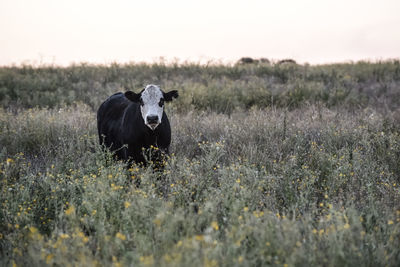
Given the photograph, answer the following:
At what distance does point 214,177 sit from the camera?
5.46m

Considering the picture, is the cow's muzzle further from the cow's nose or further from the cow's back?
the cow's back

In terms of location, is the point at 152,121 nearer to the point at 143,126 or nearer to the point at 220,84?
the point at 143,126

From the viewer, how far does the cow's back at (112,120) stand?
6335mm

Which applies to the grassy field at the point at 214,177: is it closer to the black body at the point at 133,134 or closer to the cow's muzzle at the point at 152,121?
the black body at the point at 133,134

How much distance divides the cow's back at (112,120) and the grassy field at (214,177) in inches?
11.9

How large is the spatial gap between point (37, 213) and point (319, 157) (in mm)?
4244

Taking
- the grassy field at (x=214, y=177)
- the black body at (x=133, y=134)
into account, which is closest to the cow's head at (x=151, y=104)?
the black body at (x=133, y=134)

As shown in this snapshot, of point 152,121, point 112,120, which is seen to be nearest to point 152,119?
point 152,121

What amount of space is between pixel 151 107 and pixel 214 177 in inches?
57.5

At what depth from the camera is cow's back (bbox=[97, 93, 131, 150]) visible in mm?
6335

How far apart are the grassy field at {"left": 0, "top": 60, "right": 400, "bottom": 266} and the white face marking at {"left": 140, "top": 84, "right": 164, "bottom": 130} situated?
729 millimetres

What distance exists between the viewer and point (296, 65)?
1766 centimetres

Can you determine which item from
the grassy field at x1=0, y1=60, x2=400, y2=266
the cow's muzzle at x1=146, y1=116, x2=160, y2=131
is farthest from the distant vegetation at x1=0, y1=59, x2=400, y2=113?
the cow's muzzle at x1=146, y1=116, x2=160, y2=131

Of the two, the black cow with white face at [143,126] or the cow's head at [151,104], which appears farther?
the black cow with white face at [143,126]
